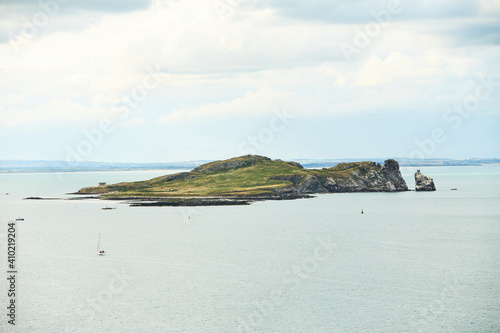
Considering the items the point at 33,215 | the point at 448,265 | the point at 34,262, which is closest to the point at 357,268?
the point at 448,265

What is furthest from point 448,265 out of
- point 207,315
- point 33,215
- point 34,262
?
point 33,215

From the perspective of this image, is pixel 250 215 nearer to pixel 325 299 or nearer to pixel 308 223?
pixel 308 223

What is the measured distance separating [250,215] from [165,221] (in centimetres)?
2590

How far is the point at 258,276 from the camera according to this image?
8375cm

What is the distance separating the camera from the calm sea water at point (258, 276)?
6378cm

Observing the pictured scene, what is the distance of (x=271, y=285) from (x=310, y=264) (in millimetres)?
15577

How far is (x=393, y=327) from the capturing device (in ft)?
201

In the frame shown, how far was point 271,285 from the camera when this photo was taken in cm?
7844

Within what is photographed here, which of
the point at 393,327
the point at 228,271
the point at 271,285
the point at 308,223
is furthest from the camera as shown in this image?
the point at 308,223

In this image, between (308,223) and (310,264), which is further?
(308,223)

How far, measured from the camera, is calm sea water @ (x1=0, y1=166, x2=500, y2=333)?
63.8 meters

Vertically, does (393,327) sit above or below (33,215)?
below

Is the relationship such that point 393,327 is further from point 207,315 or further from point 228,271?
point 228,271

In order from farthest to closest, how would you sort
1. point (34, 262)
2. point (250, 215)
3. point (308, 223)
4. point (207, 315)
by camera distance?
1. point (250, 215)
2. point (308, 223)
3. point (34, 262)
4. point (207, 315)
